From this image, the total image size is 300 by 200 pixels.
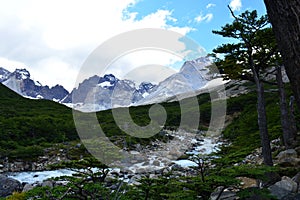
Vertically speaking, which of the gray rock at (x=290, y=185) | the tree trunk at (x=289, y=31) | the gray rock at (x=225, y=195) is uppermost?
the tree trunk at (x=289, y=31)

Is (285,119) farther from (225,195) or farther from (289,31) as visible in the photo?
(289,31)

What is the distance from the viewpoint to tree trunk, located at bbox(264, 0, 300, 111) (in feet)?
5.78

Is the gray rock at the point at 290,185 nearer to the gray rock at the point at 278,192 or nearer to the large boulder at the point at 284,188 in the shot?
the large boulder at the point at 284,188

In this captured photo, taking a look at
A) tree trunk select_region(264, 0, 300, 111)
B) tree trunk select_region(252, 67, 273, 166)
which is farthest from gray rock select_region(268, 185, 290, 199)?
tree trunk select_region(264, 0, 300, 111)

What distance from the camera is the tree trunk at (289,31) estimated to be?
5.78 feet

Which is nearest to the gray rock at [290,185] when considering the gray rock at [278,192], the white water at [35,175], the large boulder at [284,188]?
the large boulder at [284,188]

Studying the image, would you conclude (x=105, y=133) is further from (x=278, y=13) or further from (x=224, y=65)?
(x=278, y=13)

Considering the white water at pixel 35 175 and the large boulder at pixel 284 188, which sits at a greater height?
the white water at pixel 35 175

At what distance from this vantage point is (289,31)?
179 cm

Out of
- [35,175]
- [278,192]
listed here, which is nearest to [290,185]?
[278,192]

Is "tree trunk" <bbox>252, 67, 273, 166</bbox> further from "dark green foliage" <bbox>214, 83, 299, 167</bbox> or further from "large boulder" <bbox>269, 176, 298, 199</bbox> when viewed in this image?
"large boulder" <bbox>269, 176, 298, 199</bbox>

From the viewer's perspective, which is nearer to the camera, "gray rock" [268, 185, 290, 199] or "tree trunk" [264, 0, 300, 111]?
"tree trunk" [264, 0, 300, 111]

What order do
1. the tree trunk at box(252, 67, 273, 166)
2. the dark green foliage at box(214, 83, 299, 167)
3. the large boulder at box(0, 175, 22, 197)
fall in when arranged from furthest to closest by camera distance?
1. the large boulder at box(0, 175, 22, 197)
2. the tree trunk at box(252, 67, 273, 166)
3. the dark green foliage at box(214, 83, 299, 167)

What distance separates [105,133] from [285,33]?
85.3 feet
